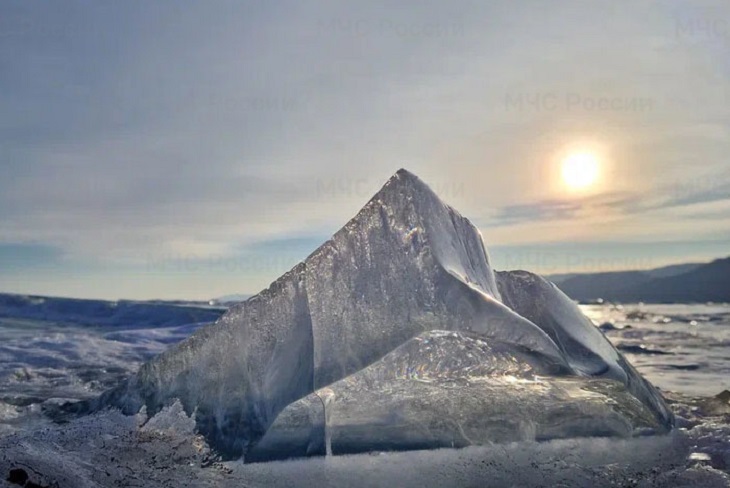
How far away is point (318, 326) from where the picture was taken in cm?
289

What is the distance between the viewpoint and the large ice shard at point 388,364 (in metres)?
2.73

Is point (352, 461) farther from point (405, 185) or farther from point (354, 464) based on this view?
point (405, 185)

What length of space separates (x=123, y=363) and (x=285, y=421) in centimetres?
605

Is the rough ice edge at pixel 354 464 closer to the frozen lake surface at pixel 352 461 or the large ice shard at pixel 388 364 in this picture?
the frozen lake surface at pixel 352 461

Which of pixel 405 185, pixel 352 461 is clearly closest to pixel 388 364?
pixel 352 461

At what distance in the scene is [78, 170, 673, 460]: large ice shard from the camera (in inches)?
107

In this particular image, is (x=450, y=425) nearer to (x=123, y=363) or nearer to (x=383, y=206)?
(x=383, y=206)

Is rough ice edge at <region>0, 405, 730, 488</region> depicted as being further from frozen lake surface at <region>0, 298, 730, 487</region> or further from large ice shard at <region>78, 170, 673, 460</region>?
large ice shard at <region>78, 170, 673, 460</region>

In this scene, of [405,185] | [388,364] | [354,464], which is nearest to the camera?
[354,464]

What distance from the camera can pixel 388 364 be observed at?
3.04 meters

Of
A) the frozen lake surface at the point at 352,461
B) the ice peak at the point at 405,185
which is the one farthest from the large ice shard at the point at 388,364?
the frozen lake surface at the point at 352,461

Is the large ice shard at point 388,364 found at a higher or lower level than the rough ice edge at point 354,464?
higher

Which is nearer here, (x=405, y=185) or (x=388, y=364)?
(x=388, y=364)

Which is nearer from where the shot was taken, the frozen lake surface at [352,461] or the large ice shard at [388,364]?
the frozen lake surface at [352,461]
